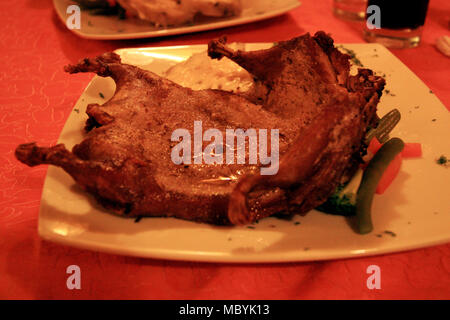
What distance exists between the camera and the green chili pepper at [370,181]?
5.09 ft

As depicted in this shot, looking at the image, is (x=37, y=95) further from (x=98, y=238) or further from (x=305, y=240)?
(x=305, y=240)

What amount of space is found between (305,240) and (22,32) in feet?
11.3

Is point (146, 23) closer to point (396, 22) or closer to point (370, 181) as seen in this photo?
point (396, 22)

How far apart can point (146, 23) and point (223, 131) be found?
2.08 metres

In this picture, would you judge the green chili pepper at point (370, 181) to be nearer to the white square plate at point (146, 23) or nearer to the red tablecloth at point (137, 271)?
the red tablecloth at point (137, 271)

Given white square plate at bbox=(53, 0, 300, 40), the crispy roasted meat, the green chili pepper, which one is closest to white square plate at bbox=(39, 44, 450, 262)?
the green chili pepper

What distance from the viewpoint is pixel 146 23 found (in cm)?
343

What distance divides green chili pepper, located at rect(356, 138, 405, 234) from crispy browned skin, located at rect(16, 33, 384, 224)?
0.10 m


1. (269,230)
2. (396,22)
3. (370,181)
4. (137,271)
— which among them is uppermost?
(396,22)

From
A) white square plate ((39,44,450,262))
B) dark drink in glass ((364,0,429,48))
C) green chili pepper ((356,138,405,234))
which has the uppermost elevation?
dark drink in glass ((364,0,429,48))

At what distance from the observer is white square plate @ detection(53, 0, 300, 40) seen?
10.3ft

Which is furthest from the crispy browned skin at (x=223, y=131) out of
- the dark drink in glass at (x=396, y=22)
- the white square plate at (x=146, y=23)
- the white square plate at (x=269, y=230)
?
the dark drink in glass at (x=396, y=22)

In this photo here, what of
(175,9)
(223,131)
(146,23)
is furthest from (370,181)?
(146,23)

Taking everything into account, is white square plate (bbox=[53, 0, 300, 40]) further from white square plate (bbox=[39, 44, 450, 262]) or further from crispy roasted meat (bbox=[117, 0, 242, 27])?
white square plate (bbox=[39, 44, 450, 262])
